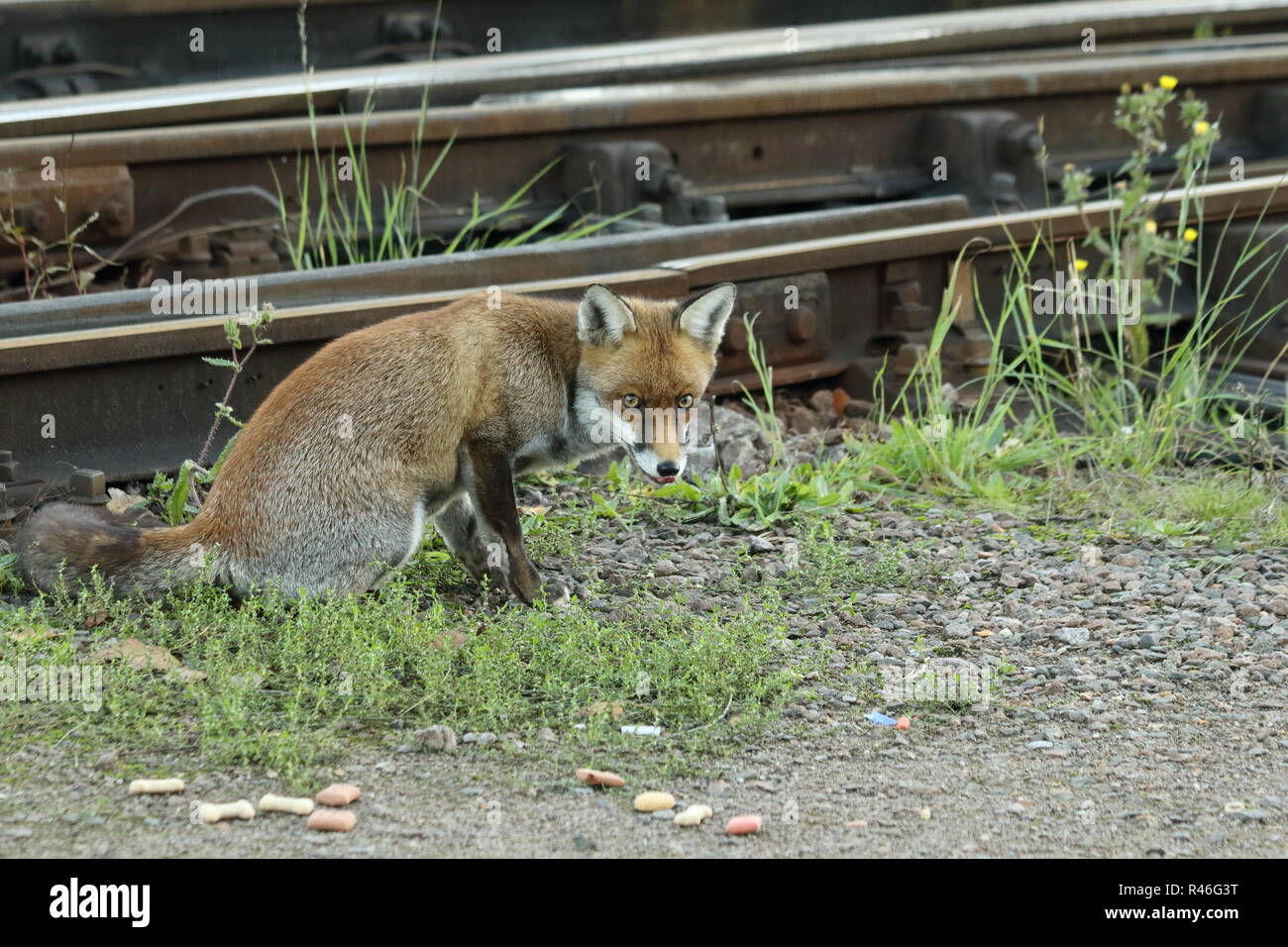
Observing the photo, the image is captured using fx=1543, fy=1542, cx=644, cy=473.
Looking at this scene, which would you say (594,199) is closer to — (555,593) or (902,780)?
(555,593)

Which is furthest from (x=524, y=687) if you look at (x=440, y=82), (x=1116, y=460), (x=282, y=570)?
(x=440, y=82)

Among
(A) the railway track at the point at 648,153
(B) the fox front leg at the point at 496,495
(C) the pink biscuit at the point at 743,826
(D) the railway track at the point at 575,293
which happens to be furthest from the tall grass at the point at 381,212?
(C) the pink biscuit at the point at 743,826

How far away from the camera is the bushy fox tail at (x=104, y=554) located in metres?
4.98

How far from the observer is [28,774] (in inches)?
160

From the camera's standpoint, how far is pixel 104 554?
4977 mm

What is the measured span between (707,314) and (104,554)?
2.16 metres

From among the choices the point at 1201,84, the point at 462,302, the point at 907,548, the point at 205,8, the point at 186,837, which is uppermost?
the point at 205,8

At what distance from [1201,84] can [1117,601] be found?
626 centimetres

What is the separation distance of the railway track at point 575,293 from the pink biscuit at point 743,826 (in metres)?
3.10

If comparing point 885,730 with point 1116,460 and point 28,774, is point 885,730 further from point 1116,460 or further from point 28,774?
point 1116,460

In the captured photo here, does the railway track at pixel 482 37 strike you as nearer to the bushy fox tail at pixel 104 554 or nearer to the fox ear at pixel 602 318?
the bushy fox tail at pixel 104 554

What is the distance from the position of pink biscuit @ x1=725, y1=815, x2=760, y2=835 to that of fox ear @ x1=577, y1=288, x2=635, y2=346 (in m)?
1.96

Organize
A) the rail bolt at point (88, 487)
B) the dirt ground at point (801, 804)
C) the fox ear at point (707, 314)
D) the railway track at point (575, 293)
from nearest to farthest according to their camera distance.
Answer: the dirt ground at point (801, 804), the fox ear at point (707, 314), the rail bolt at point (88, 487), the railway track at point (575, 293)

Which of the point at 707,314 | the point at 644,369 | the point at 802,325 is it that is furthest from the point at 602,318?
the point at 802,325
